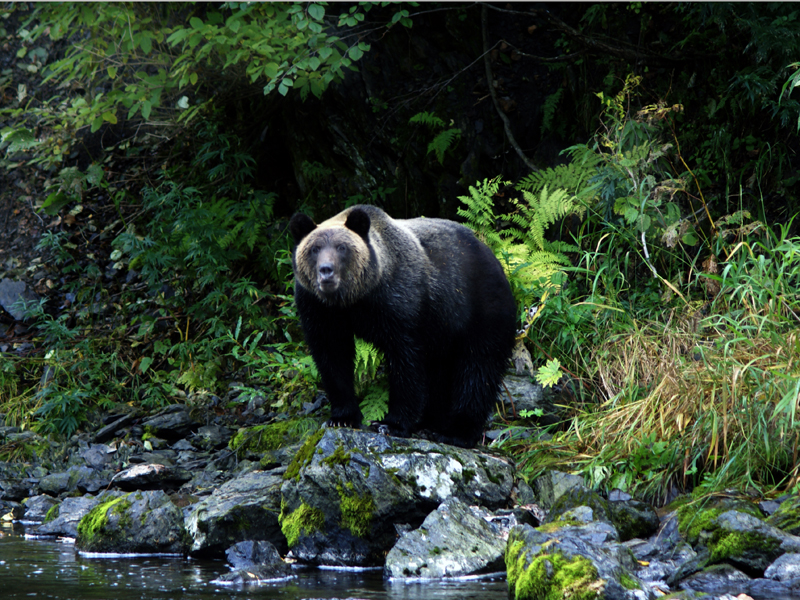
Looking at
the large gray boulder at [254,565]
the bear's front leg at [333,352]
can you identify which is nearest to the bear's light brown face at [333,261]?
the bear's front leg at [333,352]

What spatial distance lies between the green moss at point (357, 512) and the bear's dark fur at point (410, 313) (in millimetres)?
869

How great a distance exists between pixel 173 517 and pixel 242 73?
22.0 feet

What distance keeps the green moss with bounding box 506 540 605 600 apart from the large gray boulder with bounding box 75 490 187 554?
2.78 metres

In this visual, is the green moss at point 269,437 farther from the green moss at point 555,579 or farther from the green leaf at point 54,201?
the green leaf at point 54,201

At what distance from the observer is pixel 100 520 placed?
6.11m

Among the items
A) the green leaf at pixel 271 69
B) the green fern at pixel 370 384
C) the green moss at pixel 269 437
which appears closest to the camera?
the green moss at pixel 269 437

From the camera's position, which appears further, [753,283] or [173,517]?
[753,283]

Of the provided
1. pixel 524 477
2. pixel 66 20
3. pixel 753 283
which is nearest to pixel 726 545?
pixel 524 477

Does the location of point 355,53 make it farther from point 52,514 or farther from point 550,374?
point 52,514

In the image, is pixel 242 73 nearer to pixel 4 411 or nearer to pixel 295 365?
pixel 295 365

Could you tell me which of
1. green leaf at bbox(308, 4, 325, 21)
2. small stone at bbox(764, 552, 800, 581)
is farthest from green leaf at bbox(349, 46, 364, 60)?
small stone at bbox(764, 552, 800, 581)

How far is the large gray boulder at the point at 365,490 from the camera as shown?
18.5 ft

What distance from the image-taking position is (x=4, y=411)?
9812 millimetres

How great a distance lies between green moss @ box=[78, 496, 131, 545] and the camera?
607 cm
